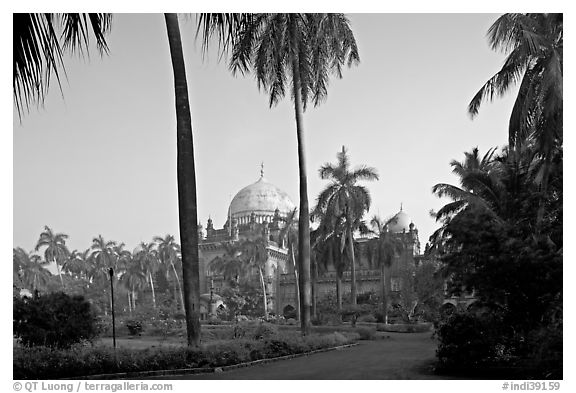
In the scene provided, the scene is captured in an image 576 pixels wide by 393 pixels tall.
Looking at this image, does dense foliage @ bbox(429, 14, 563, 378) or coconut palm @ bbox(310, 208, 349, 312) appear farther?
coconut palm @ bbox(310, 208, 349, 312)

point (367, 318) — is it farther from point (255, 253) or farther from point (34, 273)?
point (34, 273)

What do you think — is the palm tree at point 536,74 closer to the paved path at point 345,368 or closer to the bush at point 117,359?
the paved path at point 345,368

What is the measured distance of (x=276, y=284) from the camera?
59.8m

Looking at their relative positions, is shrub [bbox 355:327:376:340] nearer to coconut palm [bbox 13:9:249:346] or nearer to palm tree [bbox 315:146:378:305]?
palm tree [bbox 315:146:378:305]

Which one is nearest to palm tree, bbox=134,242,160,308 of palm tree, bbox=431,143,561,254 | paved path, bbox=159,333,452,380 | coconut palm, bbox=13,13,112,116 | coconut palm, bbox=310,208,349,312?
coconut palm, bbox=310,208,349,312

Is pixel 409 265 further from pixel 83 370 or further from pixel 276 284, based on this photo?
pixel 83 370

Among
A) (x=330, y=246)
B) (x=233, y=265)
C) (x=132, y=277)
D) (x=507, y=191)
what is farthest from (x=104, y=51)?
(x=132, y=277)

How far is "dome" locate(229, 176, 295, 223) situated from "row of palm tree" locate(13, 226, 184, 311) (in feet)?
39.4

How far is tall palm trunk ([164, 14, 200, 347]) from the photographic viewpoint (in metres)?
13.2

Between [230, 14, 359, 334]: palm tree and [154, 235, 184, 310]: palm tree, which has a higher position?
[230, 14, 359, 334]: palm tree
